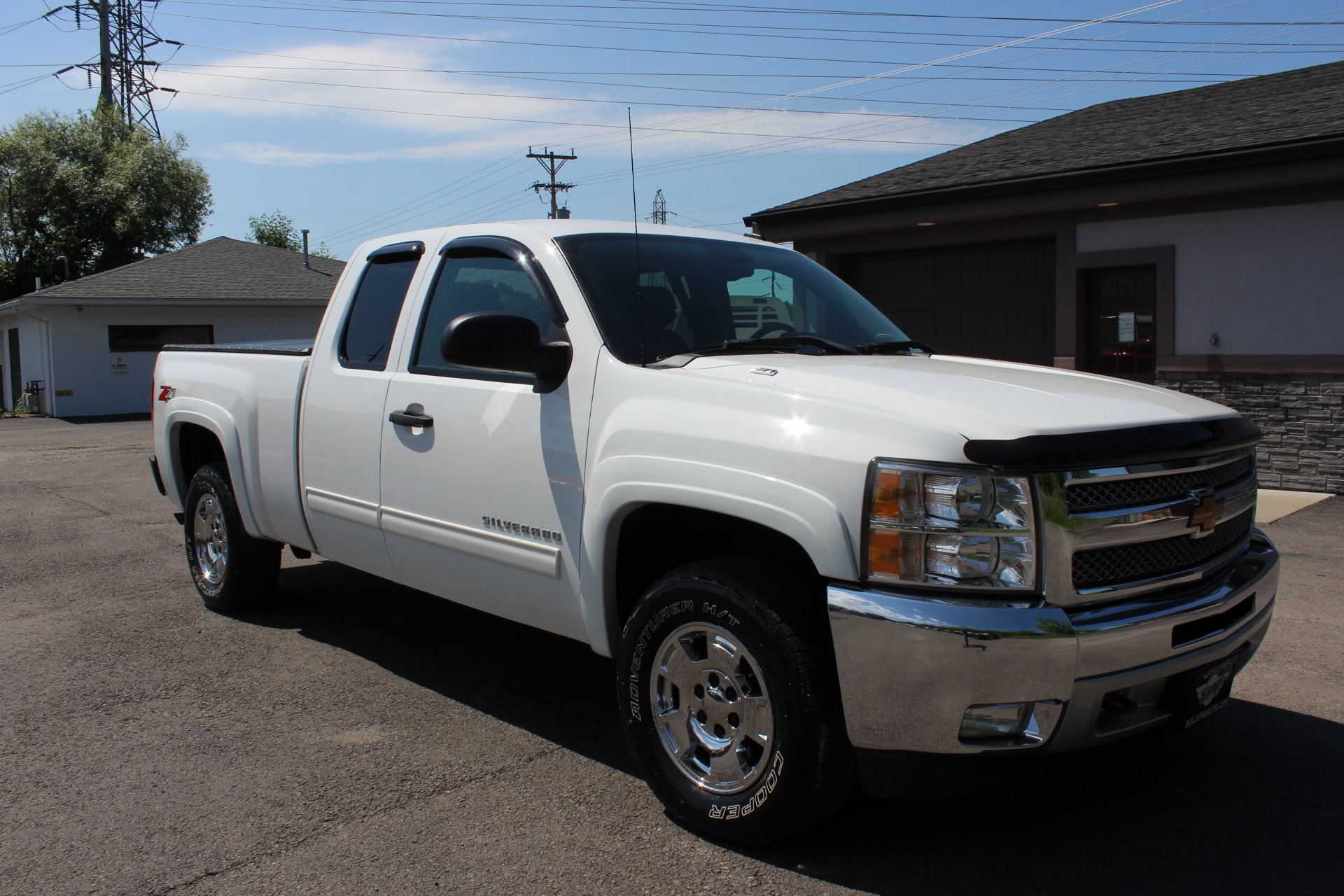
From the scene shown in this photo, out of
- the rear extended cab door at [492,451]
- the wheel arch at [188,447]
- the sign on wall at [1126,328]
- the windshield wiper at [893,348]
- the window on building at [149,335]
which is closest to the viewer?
the rear extended cab door at [492,451]

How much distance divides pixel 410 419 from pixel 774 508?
1872 mm

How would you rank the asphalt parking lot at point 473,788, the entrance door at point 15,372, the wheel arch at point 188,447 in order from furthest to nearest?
1. the entrance door at point 15,372
2. the wheel arch at point 188,447
3. the asphalt parking lot at point 473,788

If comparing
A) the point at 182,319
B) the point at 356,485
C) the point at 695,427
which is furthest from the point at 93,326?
the point at 695,427

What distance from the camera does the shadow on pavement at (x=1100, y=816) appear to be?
3.04 meters

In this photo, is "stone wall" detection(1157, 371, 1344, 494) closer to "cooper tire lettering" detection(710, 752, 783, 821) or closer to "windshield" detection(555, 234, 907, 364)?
"windshield" detection(555, 234, 907, 364)

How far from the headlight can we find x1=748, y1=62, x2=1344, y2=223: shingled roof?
28.9ft

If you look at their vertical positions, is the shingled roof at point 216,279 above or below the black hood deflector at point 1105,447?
above

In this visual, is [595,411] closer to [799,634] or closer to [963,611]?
[799,634]

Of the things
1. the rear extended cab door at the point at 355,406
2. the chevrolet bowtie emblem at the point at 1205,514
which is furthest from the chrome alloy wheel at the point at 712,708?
the rear extended cab door at the point at 355,406

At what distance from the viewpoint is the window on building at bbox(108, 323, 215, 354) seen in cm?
2864

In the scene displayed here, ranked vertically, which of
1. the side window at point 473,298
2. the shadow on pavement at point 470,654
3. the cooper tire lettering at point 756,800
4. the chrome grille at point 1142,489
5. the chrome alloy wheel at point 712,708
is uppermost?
the side window at point 473,298

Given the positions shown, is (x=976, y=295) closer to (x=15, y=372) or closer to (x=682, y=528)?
(x=682, y=528)

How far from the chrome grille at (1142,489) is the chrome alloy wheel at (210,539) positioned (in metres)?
4.61

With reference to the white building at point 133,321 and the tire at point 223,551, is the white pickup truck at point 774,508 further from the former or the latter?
the white building at point 133,321
